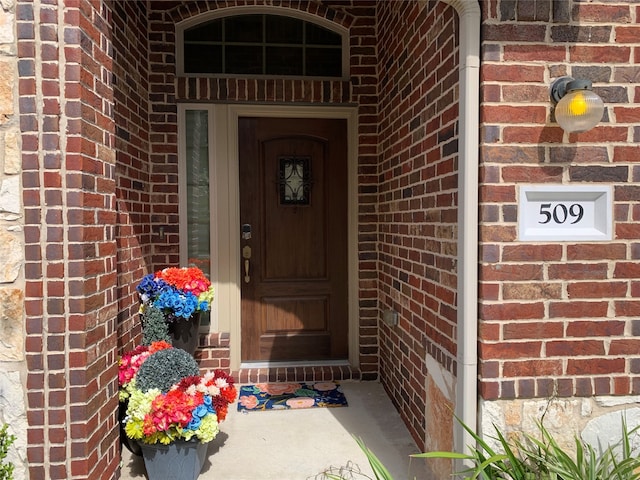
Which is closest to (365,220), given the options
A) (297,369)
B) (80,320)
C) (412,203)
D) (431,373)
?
(412,203)

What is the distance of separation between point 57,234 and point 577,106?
2143mm

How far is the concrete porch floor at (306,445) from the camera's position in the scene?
7.76 feet

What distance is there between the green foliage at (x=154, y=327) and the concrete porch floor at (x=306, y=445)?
640 millimetres

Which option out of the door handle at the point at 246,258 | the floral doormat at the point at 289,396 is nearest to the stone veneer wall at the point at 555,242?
the floral doormat at the point at 289,396

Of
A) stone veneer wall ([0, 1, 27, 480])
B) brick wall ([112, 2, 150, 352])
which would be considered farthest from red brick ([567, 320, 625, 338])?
brick wall ([112, 2, 150, 352])

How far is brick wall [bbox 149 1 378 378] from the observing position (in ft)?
11.1

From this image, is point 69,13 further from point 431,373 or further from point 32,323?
point 431,373

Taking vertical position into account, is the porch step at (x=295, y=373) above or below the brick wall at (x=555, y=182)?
below

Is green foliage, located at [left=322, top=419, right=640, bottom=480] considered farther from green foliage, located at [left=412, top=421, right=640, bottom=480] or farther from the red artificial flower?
the red artificial flower

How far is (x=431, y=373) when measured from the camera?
7.59ft

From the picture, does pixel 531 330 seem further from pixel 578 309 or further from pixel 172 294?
pixel 172 294

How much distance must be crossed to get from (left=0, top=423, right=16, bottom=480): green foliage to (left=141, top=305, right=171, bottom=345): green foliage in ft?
2.99

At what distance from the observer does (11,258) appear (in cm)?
191

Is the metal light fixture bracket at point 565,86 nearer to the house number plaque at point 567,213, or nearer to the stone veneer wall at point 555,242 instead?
the stone veneer wall at point 555,242
